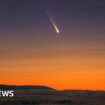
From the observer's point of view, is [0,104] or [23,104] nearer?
[0,104]

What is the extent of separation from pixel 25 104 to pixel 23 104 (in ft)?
2.01

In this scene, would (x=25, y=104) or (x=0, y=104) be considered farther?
(x=25, y=104)

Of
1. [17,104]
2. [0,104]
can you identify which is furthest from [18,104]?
[0,104]

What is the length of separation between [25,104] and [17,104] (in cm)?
266

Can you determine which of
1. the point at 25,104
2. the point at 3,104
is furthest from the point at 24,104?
the point at 3,104

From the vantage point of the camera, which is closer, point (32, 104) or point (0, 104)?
point (0, 104)

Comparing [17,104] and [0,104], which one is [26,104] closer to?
[17,104]

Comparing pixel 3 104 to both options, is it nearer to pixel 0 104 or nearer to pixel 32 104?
pixel 0 104

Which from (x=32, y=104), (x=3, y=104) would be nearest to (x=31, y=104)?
(x=32, y=104)

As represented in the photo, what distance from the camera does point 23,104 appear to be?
99.1 m

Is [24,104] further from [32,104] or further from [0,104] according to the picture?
[0,104]

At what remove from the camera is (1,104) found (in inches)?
3536

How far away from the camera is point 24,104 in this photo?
9862cm

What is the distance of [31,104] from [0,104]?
39.0ft
